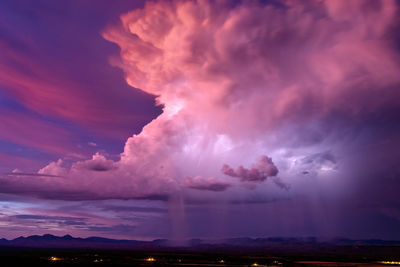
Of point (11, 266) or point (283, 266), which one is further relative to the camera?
point (283, 266)

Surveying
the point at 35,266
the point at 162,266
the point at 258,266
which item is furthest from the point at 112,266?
the point at 258,266

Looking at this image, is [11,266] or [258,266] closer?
[11,266]

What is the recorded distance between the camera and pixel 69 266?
505ft

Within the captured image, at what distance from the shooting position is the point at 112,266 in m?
161

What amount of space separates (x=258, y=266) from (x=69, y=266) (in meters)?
84.9

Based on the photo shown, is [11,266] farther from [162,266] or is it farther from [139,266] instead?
[162,266]

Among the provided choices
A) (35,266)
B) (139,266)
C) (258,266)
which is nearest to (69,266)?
(35,266)

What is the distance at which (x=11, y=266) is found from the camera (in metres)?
154

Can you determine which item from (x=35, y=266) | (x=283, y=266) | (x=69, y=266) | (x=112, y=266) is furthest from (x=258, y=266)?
(x=35, y=266)

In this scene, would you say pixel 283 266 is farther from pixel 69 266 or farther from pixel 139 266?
pixel 69 266

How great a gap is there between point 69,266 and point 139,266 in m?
29.6

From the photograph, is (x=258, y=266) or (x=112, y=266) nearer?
(x=112, y=266)

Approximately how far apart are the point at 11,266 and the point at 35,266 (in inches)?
368

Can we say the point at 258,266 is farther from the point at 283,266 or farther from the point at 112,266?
the point at 112,266
